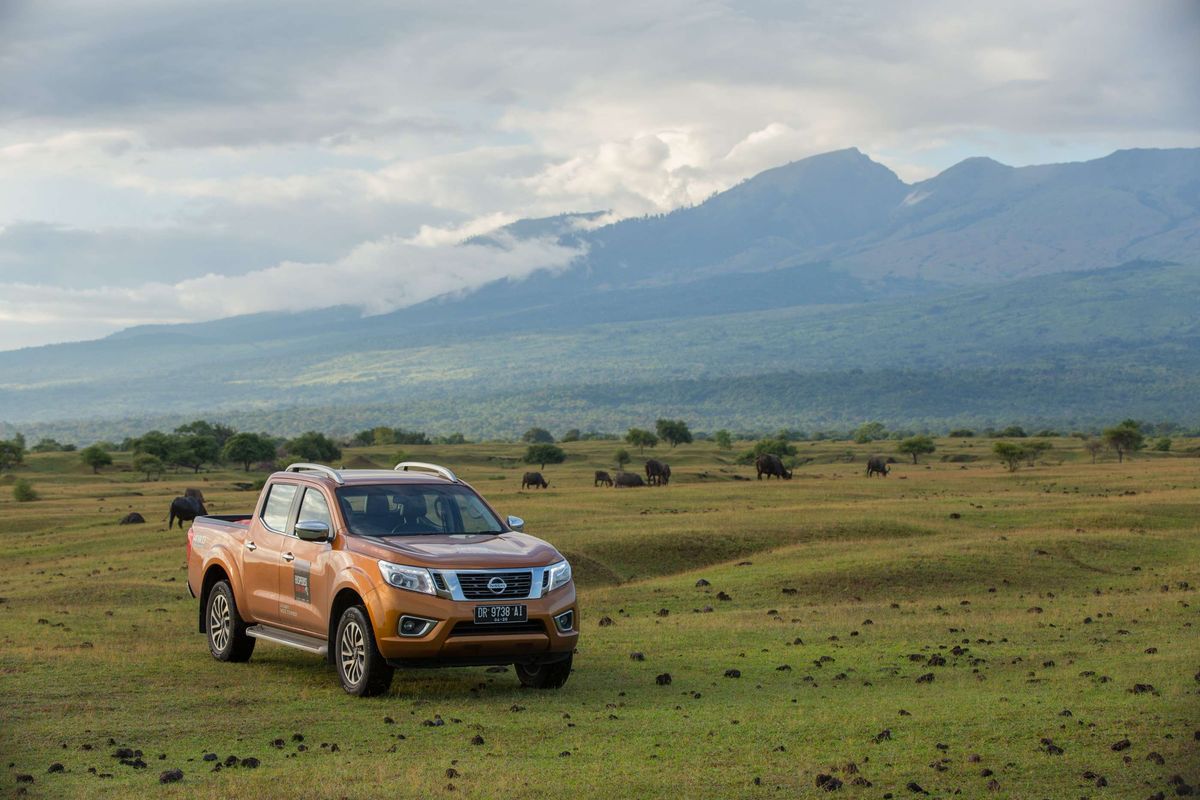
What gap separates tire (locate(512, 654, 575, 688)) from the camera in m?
15.5

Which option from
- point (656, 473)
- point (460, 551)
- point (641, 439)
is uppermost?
point (460, 551)

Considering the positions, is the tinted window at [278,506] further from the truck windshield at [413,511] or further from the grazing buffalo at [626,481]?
the grazing buffalo at [626,481]

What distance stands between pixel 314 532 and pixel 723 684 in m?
5.02

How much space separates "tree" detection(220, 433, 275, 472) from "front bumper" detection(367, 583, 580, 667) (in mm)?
83227

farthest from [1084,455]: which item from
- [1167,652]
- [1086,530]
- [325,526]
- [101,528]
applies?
[325,526]

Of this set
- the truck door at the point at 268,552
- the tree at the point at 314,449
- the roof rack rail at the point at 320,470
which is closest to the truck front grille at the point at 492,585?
the roof rack rail at the point at 320,470

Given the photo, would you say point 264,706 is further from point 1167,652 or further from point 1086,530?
point 1086,530

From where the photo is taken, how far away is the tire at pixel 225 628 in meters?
17.2

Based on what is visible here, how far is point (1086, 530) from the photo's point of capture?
3431 cm

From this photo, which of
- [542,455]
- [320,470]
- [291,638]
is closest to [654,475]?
[542,455]

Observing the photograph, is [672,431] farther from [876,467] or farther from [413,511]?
[413,511]

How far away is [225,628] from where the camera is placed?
A: 57.6 feet

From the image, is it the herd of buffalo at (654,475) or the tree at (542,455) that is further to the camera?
the tree at (542,455)

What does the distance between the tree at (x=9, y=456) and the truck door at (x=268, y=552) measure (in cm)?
7818
